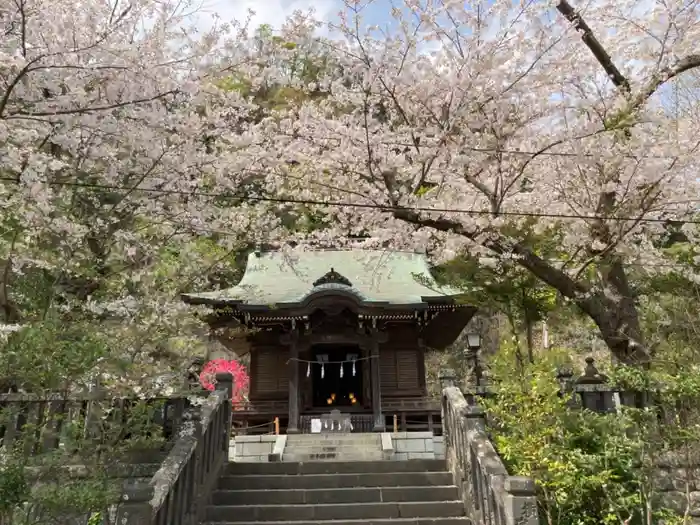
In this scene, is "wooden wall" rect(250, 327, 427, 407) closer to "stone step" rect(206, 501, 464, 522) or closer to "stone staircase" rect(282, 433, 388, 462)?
"stone staircase" rect(282, 433, 388, 462)

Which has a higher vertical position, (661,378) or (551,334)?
(551,334)

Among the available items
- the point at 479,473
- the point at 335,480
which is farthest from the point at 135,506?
the point at 479,473

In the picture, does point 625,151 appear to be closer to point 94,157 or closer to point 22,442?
point 94,157

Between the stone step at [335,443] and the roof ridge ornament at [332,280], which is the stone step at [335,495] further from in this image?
the roof ridge ornament at [332,280]

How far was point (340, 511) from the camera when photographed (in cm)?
619

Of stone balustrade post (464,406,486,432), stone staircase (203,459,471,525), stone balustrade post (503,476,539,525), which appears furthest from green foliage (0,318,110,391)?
stone balustrade post (464,406,486,432)

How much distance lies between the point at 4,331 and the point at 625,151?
660cm

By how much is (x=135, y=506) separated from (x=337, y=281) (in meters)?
8.03

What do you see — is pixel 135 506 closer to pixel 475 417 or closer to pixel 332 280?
pixel 475 417

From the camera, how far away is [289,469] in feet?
23.2

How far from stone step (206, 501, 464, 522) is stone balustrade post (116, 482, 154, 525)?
→ 1.92 metres

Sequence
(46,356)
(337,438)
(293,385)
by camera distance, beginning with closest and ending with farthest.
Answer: (46,356)
(337,438)
(293,385)

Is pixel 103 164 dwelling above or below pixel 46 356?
above

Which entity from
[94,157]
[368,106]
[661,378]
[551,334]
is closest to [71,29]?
[94,157]
